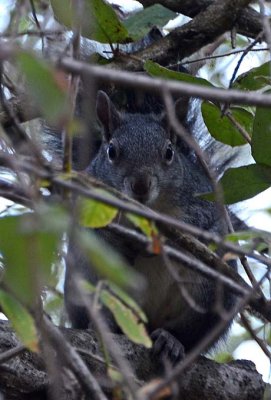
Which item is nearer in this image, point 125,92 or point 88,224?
point 88,224

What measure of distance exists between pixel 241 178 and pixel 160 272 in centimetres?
77

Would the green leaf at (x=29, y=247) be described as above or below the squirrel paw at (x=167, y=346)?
above

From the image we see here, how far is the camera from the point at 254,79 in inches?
96.9

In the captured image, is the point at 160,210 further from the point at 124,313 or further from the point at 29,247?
the point at 29,247

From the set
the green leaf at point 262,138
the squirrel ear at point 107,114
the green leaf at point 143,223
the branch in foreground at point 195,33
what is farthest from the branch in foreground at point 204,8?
the green leaf at point 143,223

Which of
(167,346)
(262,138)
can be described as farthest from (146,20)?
(167,346)

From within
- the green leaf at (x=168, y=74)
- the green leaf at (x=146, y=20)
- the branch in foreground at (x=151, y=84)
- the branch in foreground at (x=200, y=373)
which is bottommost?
the branch in foreground at (x=200, y=373)

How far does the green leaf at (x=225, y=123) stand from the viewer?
2418 mm

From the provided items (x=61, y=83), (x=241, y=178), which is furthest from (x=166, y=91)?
(x=241, y=178)

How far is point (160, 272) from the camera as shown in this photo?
2.88 metres

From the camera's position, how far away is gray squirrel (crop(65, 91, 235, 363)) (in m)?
2.82

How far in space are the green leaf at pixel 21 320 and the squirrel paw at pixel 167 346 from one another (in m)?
1.20

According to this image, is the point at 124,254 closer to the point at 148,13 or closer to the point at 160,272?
the point at 160,272

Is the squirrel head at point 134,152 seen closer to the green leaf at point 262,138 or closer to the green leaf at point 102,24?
the green leaf at point 102,24
